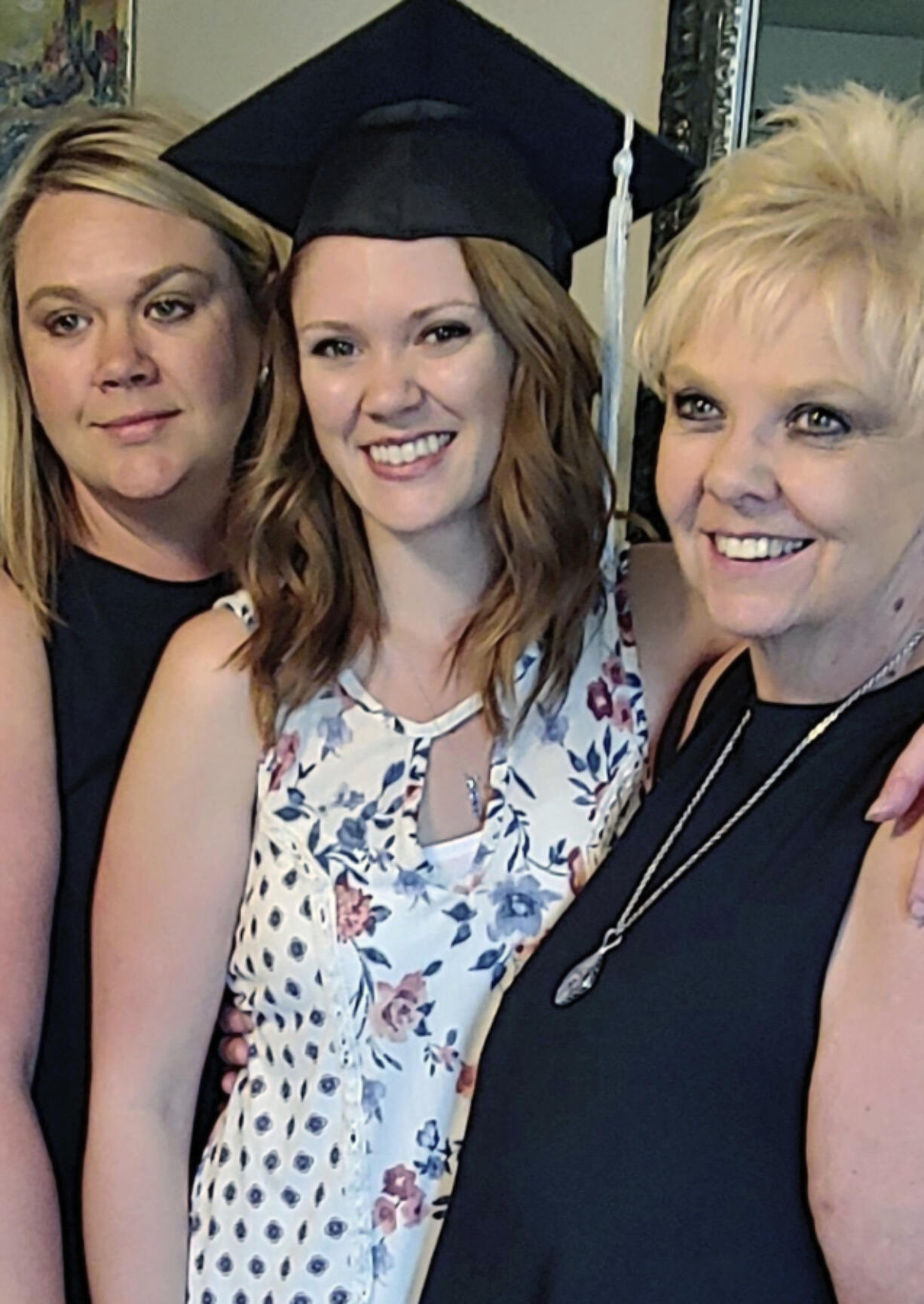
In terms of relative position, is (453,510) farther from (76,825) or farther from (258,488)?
(76,825)

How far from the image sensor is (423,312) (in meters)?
1.22

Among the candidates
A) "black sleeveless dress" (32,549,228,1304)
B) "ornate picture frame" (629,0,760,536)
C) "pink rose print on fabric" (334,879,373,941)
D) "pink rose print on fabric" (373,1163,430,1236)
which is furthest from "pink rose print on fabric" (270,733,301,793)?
"ornate picture frame" (629,0,760,536)

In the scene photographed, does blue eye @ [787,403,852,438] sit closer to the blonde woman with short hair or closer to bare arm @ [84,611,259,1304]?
the blonde woman with short hair

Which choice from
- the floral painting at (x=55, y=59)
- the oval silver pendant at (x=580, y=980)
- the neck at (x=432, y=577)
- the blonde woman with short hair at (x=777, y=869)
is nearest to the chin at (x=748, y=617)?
the blonde woman with short hair at (x=777, y=869)

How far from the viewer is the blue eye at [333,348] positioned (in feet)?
4.13

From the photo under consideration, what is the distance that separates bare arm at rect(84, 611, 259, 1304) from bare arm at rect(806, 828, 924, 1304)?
0.56 metres

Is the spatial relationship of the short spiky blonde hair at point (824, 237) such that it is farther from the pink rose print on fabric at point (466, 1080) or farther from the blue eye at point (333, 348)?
the pink rose print on fabric at point (466, 1080)

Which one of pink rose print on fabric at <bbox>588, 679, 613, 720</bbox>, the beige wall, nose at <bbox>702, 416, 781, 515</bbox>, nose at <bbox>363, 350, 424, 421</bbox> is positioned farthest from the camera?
the beige wall

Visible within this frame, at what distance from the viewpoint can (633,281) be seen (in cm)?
169

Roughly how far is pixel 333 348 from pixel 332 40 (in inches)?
34.5

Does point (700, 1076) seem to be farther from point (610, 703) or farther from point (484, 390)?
point (484, 390)

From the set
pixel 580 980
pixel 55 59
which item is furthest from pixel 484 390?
pixel 55 59

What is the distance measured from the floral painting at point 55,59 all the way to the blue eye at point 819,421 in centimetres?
148

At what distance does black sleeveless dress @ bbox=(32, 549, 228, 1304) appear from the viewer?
4.66ft
